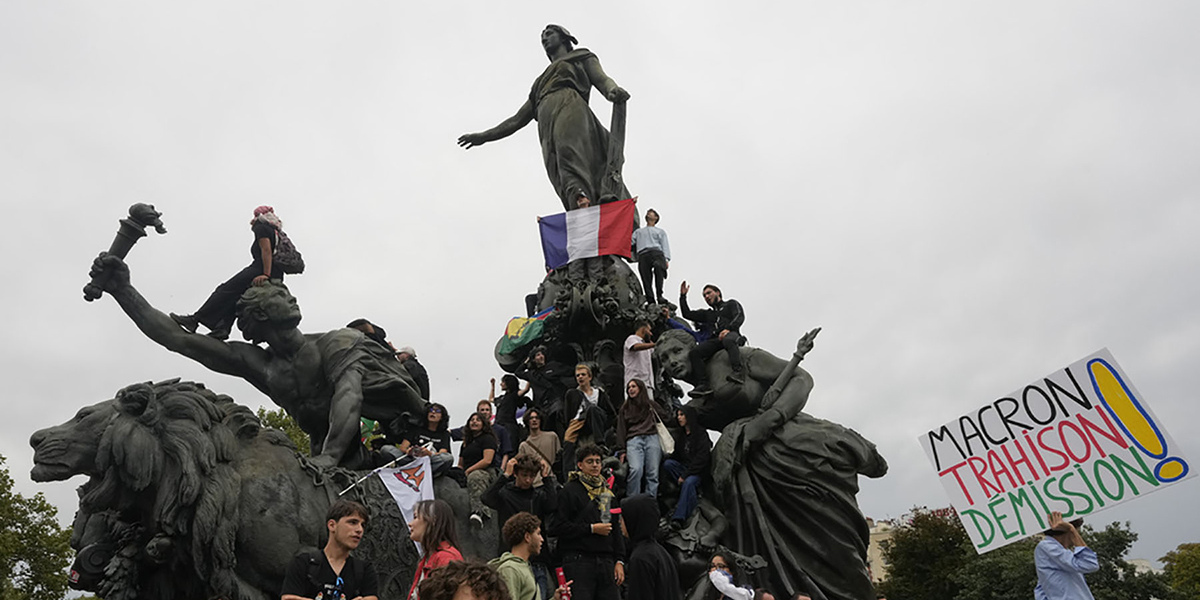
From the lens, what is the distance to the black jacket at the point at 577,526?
5.72 metres

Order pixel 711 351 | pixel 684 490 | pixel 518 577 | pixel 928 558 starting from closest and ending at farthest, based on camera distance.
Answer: pixel 518 577
pixel 684 490
pixel 711 351
pixel 928 558

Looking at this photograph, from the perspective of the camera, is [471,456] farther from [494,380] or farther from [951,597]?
[951,597]

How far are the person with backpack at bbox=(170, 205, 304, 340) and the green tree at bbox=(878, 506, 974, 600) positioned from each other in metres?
32.9

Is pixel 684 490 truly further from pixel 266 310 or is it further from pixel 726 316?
pixel 266 310

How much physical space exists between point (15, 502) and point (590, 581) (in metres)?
28.2

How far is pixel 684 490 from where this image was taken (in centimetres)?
875

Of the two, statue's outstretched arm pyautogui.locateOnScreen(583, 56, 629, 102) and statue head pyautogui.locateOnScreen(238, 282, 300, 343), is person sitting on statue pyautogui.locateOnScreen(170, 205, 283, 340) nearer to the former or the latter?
statue head pyautogui.locateOnScreen(238, 282, 300, 343)

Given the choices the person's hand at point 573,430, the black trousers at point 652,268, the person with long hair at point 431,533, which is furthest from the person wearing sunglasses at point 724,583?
the black trousers at point 652,268

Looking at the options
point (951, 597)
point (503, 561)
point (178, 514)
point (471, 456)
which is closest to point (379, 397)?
point (471, 456)

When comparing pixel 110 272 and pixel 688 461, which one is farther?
pixel 688 461

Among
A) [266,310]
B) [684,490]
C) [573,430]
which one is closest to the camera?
[266,310]

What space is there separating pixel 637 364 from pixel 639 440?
55.2 inches

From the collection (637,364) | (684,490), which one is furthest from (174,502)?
(637,364)

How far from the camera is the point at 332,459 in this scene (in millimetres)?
7766
